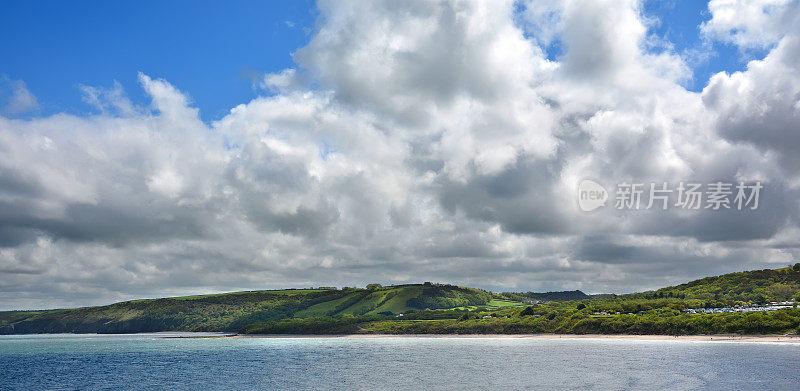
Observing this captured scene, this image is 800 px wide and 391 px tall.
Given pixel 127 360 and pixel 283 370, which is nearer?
pixel 283 370

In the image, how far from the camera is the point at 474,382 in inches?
3346

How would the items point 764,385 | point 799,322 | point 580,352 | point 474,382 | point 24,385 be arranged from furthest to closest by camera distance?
point 799,322
point 580,352
point 24,385
point 474,382
point 764,385

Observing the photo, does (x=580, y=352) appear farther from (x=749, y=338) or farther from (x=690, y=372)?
(x=749, y=338)

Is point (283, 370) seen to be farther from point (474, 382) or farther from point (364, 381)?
point (474, 382)

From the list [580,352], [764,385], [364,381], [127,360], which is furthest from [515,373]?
[127,360]

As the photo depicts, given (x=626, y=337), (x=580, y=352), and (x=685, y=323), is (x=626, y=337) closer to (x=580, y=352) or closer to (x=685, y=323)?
(x=685, y=323)

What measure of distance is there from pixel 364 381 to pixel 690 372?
55381 mm

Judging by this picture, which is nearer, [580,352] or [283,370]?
[283,370]

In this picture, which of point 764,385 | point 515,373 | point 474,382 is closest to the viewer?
point 764,385

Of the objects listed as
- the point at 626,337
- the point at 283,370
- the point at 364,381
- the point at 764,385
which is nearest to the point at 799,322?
the point at 626,337

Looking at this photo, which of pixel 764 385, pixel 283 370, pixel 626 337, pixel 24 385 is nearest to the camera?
pixel 764 385

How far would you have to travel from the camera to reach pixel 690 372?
292ft

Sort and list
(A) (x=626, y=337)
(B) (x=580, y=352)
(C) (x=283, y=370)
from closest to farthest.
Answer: (C) (x=283, y=370), (B) (x=580, y=352), (A) (x=626, y=337)

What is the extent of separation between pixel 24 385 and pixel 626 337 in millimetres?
182087
